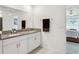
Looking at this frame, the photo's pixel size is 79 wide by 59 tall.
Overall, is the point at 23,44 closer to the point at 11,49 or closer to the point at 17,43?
the point at 17,43

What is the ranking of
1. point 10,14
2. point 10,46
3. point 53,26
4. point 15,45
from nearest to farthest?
1. point 10,46
2. point 15,45
3. point 10,14
4. point 53,26

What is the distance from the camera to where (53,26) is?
4621mm

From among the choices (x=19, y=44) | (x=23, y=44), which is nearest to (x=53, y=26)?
(x=23, y=44)

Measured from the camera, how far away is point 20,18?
171 inches

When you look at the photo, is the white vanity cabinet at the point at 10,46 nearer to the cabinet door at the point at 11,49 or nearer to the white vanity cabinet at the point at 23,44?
the cabinet door at the point at 11,49

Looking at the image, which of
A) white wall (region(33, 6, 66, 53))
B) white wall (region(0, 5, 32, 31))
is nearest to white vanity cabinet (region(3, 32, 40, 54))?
white wall (region(0, 5, 32, 31))

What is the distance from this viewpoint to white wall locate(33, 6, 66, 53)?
4.41 metres

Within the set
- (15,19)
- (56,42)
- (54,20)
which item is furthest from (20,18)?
(56,42)

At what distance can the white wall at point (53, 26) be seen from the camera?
4.41 m

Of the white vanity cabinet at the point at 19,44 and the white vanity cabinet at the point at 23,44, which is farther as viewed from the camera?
the white vanity cabinet at the point at 23,44

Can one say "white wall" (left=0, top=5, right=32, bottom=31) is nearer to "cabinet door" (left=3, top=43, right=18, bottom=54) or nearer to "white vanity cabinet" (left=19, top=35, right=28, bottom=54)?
"white vanity cabinet" (left=19, top=35, right=28, bottom=54)

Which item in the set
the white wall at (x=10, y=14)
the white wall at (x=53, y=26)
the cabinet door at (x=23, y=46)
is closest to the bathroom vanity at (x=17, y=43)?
the cabinet door at (x=23, y=46)
